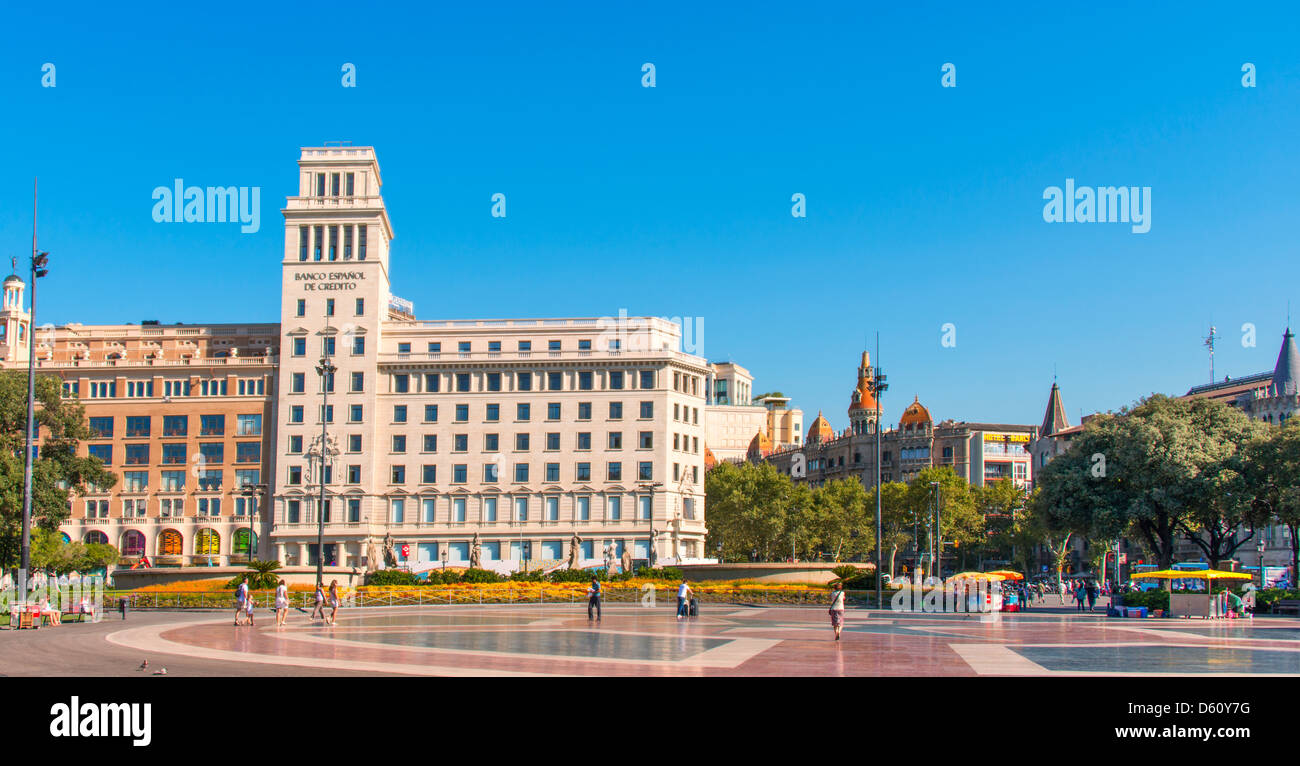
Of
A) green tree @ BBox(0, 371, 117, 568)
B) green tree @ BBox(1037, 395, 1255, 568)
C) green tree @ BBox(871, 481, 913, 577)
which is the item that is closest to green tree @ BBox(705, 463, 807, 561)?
green tree @ BBox(871, 481, 913, 577)

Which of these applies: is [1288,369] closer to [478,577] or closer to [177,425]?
[478,577]

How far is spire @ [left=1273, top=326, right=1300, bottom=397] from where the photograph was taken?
125 m

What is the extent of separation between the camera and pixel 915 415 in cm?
19050

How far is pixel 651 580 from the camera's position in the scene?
68250 mm

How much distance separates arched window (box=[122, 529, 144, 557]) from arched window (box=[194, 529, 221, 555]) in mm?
4730

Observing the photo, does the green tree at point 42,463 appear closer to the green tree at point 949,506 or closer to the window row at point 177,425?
the window row at point 177,425

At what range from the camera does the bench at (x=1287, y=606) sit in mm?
52103

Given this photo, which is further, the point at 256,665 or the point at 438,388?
the point at 438,388

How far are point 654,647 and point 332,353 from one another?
3049 inches

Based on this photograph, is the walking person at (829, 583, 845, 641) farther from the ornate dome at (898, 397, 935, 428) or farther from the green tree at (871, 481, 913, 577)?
the ornate dome at (898, 397, 935, 428)
